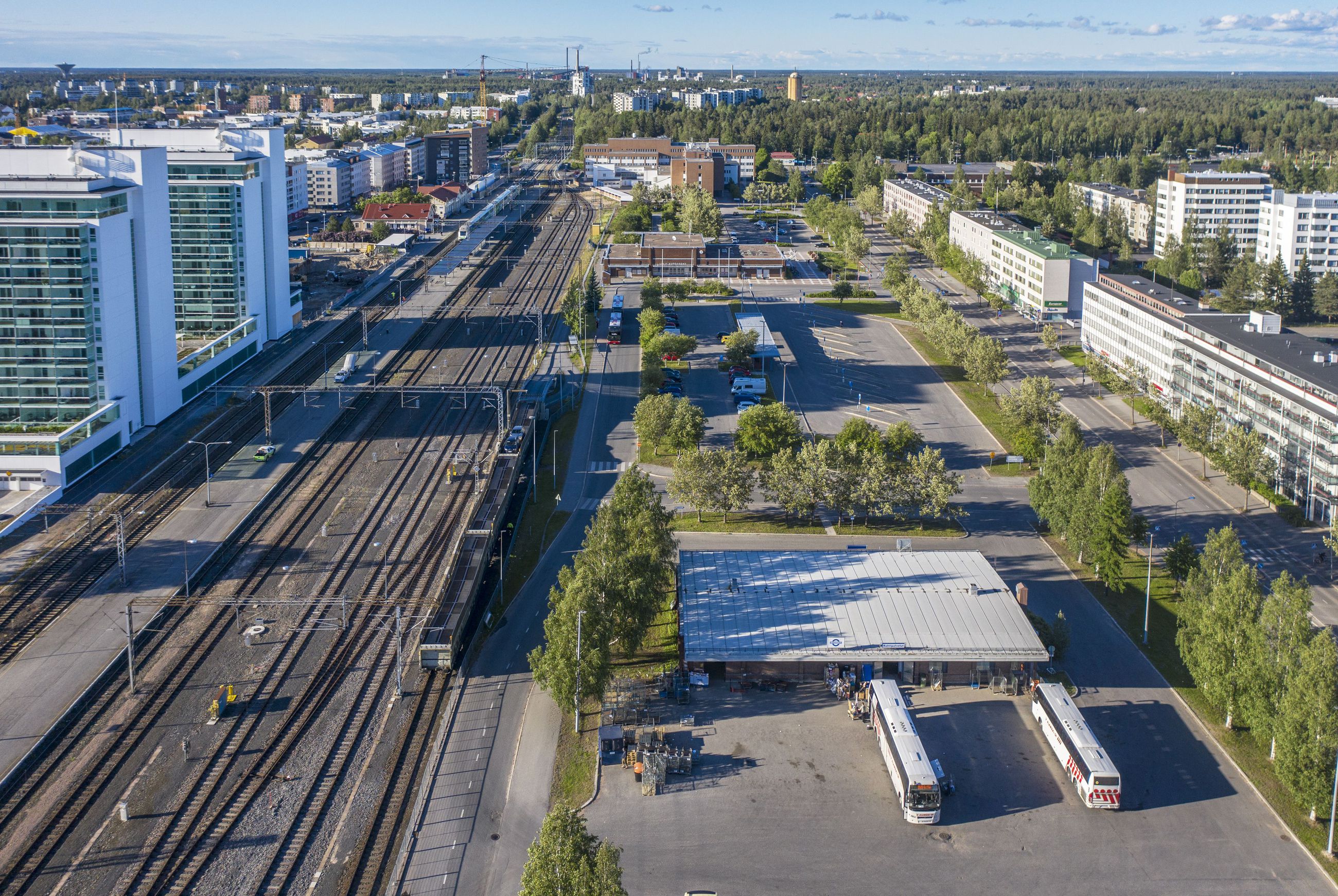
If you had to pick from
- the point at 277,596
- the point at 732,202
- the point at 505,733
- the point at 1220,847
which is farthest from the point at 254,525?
the point at 732,202

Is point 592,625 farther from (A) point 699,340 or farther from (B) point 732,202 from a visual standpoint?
(B) point 732,202

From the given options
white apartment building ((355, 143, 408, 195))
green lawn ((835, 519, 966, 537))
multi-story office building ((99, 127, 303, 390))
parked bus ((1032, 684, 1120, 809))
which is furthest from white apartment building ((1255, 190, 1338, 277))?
white apartment building ((355, 143, 408, 195))

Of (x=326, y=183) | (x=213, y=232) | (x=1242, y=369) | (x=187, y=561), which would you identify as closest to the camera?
(x=187, y=561)

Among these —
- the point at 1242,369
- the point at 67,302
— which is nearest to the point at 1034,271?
the point at 1242,369

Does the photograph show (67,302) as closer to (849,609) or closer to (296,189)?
(849,609)

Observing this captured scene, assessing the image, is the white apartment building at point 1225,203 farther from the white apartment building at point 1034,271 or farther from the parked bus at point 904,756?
the parked bus at point 904,756

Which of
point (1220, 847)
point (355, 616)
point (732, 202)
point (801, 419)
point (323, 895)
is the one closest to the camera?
point (323, 895)
